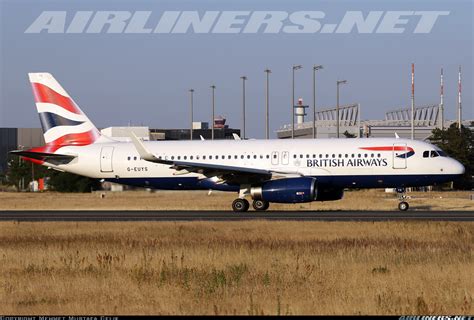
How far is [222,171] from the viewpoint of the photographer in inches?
1662

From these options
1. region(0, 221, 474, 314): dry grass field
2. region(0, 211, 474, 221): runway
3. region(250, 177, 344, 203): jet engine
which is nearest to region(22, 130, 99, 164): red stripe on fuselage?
region(0, 211, 474, 221): runway

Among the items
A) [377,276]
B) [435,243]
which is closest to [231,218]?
[435,243]

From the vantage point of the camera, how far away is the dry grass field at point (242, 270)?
593 inches

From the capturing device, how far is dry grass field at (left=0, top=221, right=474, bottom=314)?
15070 mm

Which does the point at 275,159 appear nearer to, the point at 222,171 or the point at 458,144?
the point at 222,171

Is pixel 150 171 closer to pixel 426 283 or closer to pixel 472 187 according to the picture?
pixel 426 283

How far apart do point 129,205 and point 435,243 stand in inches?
1152

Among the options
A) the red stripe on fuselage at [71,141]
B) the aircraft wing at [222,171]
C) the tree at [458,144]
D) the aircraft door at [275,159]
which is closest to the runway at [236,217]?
the aircraft wing at [222,171]

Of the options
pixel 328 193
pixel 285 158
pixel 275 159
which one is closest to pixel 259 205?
pixel 275 159

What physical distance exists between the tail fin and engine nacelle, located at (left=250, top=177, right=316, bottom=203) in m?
11.4

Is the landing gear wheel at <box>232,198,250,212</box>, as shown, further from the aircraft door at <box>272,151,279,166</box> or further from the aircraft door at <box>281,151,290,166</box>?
the aircraft door at <box>281,151,290,166</box>

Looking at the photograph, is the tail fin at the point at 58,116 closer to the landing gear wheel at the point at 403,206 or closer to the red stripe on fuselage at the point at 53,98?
the red stripe on fuselage at the point at 53,98

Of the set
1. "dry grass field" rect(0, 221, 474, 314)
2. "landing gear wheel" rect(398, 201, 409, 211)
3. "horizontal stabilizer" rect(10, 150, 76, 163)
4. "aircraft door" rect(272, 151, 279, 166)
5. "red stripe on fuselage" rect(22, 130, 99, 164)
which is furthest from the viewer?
"red stripe on fuselage" rect(22, 130, 99, 164)

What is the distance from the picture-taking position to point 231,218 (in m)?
36.4
